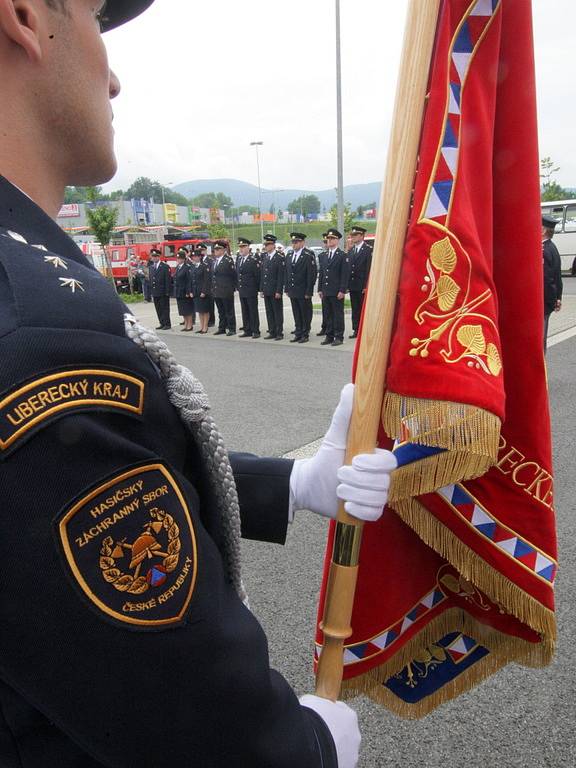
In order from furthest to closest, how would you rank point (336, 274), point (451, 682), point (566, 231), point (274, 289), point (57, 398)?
point (566, 231), point (274, 289), point (336, 274), point (451, 682), point (57, 398)

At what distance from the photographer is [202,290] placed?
1250 cm

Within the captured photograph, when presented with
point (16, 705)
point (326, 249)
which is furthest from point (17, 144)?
point (326, 249)

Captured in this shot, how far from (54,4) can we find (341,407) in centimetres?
87

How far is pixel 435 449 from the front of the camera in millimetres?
1195

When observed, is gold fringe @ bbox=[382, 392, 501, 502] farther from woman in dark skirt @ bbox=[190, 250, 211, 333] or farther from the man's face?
woman in dark skirt @ bbox=[190, 250, 211, 333]

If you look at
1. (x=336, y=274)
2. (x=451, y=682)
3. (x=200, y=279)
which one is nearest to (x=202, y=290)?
(x=200, y=279)

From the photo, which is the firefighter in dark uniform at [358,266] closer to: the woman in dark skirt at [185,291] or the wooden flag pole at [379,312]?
the woman in dark skirt at [185,291]

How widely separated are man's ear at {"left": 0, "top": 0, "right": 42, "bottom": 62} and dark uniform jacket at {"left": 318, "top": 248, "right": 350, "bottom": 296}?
30.6 feet

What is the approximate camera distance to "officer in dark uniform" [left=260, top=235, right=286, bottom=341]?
11.0 m

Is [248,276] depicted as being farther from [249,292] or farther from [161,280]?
[161,280]

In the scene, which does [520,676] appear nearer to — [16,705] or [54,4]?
[16,705]

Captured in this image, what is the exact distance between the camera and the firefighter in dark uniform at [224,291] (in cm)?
1193

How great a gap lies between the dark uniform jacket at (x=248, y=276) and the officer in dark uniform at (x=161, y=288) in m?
2.30

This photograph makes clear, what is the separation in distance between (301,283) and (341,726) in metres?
9.81
